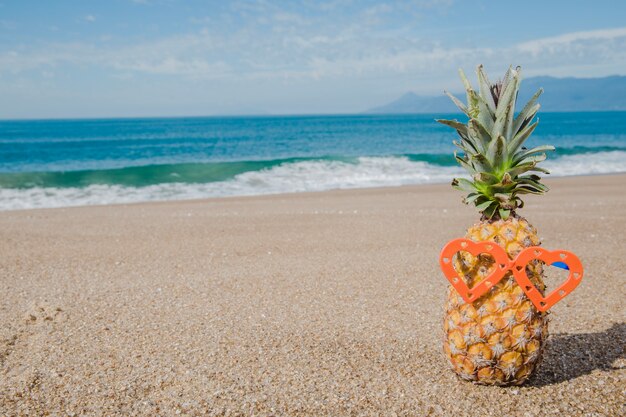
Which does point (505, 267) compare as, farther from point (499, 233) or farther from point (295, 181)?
point (295, 181)

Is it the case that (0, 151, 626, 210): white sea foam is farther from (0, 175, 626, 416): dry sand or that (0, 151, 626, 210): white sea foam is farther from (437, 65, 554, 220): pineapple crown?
(437, 65, 554, 220): pineapple crown

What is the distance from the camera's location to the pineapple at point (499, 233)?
141 inches

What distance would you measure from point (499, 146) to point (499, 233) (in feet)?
2.02

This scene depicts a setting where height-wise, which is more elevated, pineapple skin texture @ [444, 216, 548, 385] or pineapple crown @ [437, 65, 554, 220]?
pineapple crown @ [437, 65, 554, 220]

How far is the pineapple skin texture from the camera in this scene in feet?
11.8

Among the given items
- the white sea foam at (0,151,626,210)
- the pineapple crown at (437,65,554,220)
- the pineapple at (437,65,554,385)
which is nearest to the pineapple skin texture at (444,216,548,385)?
the pineapple at (437,65,554,385)

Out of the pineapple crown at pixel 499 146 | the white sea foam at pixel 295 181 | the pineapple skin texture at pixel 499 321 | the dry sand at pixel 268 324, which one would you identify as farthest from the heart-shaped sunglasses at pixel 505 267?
the white sea foam at pixel 295 181

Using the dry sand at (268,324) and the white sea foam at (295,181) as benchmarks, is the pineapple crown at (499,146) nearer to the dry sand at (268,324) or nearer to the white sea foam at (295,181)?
the dry sand at (268,324)

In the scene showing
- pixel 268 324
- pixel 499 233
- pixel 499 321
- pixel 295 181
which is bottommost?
pixel 295 181

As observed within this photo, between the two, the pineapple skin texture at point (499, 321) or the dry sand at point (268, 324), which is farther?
the dry sand at point (268, 324)

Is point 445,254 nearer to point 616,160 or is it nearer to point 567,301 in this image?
point 567,301

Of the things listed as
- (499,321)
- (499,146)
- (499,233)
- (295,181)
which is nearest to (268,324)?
(499,321)

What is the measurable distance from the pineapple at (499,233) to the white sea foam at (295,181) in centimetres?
1704

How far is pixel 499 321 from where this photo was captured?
3604mm
